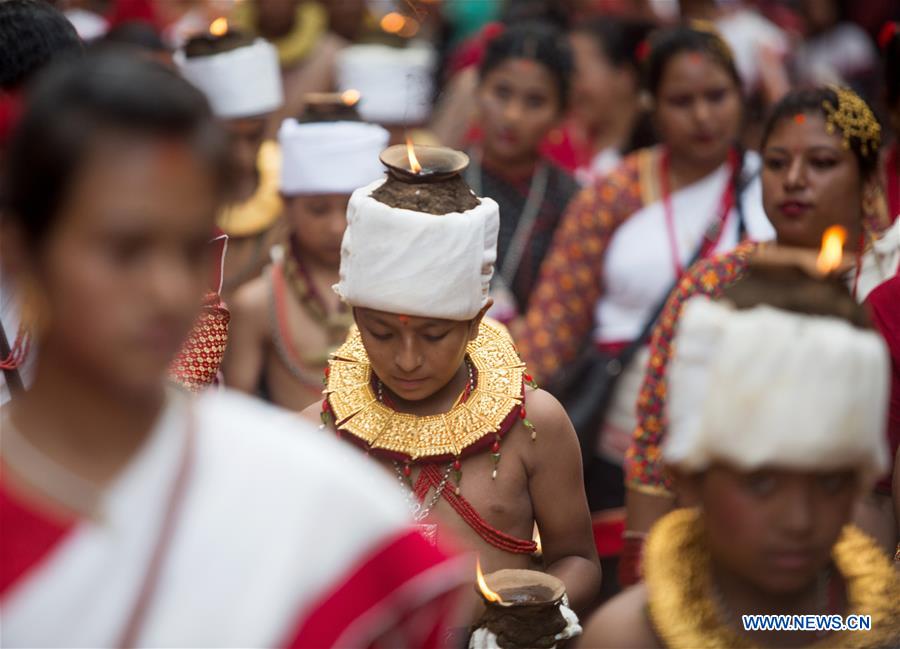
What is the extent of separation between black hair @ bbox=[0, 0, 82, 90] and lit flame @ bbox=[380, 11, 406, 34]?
15.3ft

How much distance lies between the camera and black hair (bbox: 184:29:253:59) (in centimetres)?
748

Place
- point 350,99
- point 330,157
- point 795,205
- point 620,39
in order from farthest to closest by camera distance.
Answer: point 620,39 < point 350,99 < point 330,157 < point 795,205

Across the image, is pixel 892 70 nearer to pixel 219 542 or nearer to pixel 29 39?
pixel 29 39

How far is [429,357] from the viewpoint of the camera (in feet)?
12.8

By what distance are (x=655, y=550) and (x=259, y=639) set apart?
1016 millimetres

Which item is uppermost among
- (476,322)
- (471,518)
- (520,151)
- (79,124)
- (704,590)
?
(79,124)

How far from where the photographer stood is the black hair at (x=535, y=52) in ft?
24.6

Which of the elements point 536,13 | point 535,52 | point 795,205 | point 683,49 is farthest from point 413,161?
point 536,13

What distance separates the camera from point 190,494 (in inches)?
88.8

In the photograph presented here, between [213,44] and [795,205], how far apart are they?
356cm

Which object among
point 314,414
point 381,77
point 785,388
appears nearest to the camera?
point 785,388

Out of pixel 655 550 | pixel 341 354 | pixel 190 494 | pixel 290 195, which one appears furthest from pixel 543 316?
pixel 190 494

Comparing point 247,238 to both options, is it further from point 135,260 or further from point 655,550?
point 135,260

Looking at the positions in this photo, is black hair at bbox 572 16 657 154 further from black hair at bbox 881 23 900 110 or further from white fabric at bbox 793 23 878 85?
black hair at bbox 881 23 900 110
